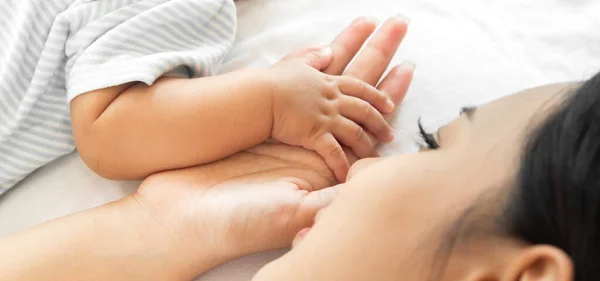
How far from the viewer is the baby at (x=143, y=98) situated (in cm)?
68

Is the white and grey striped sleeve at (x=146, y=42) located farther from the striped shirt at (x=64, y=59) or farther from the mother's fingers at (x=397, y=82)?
the mother's fingers at (x=397, y=82)

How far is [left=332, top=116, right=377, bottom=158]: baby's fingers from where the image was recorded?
72 cm

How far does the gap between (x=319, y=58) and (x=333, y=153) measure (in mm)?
155

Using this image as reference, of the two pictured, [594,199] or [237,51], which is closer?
[594,199]

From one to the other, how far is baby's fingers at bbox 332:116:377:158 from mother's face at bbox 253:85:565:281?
21 centimetres

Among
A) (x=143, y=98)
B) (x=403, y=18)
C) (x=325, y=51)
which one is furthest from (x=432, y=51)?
(x=143, y=98)

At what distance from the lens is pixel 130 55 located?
717mm

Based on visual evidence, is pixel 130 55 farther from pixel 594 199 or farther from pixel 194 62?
pixel 594 199

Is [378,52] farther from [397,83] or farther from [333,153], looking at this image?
[333,153]

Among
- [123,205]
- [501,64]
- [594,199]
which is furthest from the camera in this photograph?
[501,64]

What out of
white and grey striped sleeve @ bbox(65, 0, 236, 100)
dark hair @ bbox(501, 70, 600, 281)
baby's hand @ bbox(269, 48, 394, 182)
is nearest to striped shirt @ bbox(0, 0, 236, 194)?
white and grey striped sleeve @ bbox(65, 0, 236, 100)

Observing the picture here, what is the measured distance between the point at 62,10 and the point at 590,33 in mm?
821

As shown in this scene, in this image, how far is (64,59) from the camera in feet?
2.45

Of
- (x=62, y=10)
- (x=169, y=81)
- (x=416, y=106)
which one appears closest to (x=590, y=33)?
(x=416, y=106)
